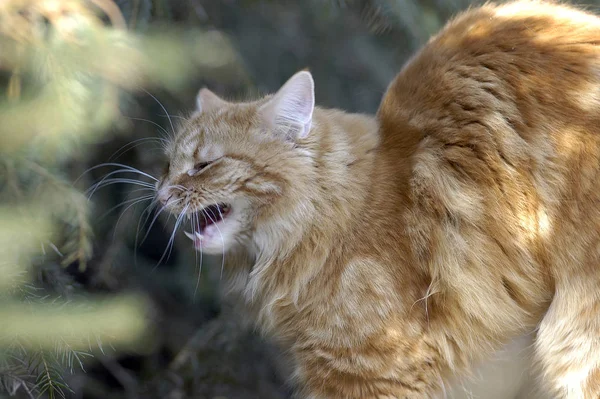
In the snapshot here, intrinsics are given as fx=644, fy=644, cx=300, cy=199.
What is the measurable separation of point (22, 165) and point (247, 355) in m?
2.03

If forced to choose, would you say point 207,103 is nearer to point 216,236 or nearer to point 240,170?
point 240,170

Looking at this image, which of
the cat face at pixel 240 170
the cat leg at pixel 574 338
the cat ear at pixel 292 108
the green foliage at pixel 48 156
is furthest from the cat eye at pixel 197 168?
the cat leg at pixel 574 338

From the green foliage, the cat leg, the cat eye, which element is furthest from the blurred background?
the cat leg

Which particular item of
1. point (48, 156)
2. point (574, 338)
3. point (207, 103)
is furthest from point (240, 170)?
point (574, 338)

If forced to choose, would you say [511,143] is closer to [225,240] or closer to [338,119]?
[338,119]

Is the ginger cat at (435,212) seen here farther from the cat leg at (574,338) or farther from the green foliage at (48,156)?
the green foliage at (48,156)

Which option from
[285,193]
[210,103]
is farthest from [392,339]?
[210,103]

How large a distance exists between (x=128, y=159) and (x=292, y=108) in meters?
1.30

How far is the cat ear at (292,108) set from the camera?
71.9 inches

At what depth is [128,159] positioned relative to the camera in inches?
115

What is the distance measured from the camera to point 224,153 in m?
1.91

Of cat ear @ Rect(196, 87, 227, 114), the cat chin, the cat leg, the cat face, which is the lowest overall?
the cat leg

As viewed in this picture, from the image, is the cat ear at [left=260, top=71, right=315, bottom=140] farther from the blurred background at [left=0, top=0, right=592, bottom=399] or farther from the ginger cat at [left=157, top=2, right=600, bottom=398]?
the blurred background at [left=0, top=0, right=592, bottom=399]

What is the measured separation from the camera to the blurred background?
1.39m
